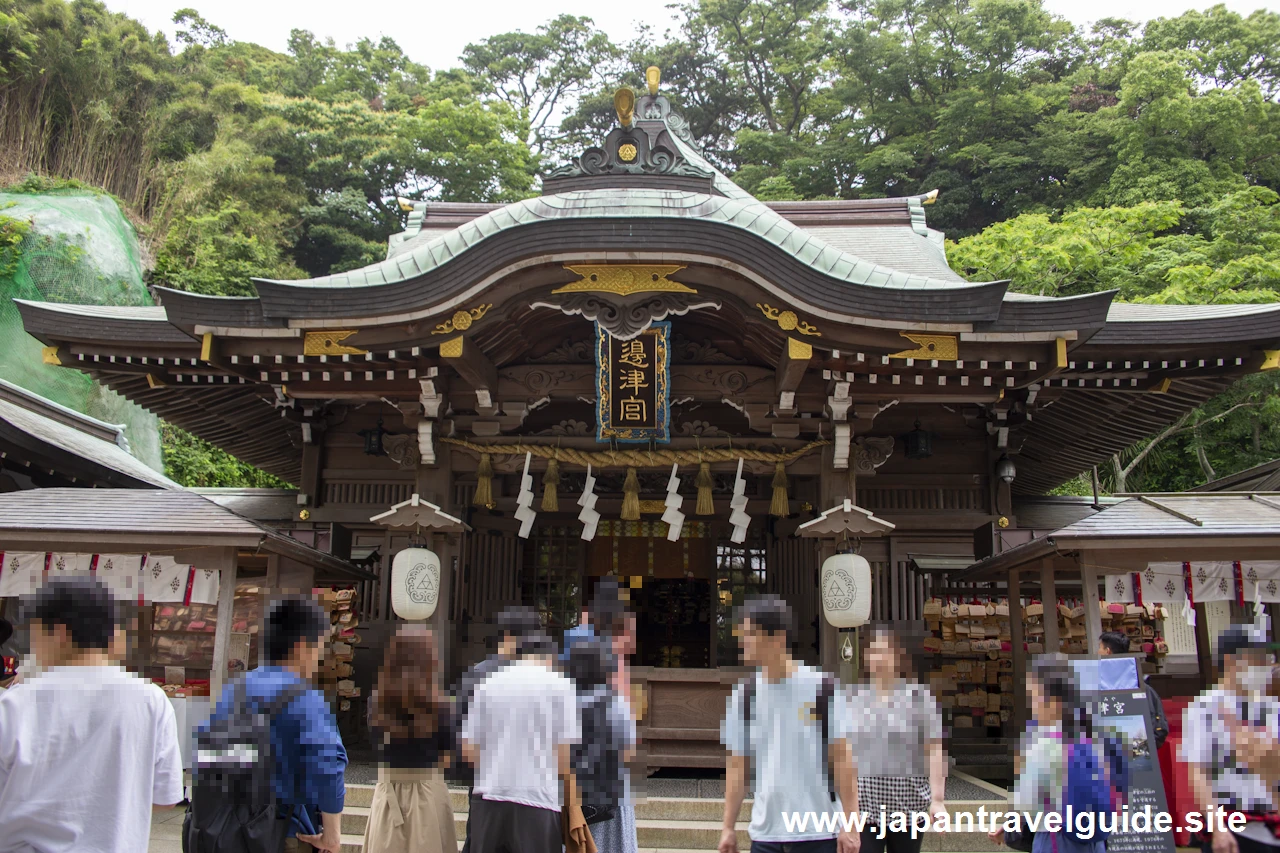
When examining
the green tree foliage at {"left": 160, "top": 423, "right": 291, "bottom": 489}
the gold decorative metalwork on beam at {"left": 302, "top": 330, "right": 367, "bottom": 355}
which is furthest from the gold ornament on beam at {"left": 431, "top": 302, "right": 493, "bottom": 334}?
the green tree foliage at {"left": 160, "top": 423, "right": 291, "bottom": 489}

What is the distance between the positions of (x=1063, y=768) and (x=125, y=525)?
6.59 meters

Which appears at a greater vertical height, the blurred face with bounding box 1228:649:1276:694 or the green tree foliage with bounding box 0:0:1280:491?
the green tree foliage with bounding box 0:0:1280:491

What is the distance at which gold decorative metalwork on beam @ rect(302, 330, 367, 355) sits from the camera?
7785mm

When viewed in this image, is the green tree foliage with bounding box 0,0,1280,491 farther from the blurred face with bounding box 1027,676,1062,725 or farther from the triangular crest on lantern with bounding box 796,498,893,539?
the blurred face with bounding box 1027,676,1062,725

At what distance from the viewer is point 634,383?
8.35 metres

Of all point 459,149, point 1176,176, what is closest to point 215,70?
point 459,149

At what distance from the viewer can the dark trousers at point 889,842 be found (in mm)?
3910

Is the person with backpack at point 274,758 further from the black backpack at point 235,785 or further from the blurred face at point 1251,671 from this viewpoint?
the blurred face at point 1251,671

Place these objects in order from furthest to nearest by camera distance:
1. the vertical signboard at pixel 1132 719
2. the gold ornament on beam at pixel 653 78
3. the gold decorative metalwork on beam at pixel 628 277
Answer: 1. the gold ornament on beam at pixel 653 78
2. the gold decorative metalwork on beam at pixel 628 277
3. the vertical signboard at pixel 1132 719

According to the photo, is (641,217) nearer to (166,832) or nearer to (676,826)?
(676,826)

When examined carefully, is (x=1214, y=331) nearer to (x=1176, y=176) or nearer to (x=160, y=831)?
(x=160, y=831)

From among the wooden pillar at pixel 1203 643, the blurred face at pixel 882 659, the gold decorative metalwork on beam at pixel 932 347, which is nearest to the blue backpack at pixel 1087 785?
the blurred face at pixel 882 659

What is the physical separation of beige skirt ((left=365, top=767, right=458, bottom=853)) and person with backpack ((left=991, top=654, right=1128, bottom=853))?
8.32 feet

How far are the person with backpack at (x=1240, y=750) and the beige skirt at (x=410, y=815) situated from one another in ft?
11.5
